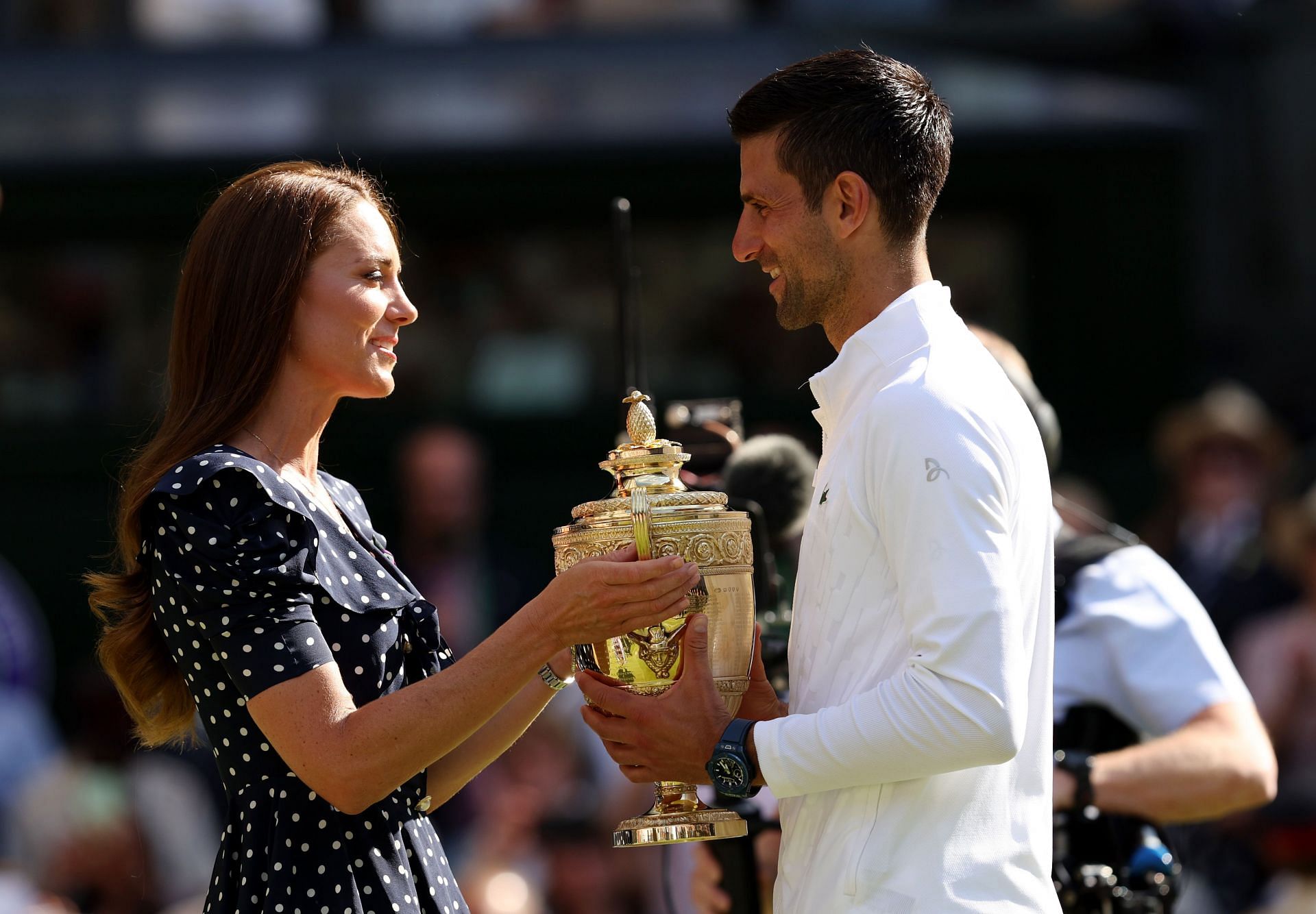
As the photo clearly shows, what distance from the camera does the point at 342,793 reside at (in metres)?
2.65

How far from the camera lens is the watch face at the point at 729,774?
2.65 meters

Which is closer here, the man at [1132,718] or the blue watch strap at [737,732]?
the blue watch strap at [737,732]

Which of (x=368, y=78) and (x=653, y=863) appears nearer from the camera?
(x=653, y=863)

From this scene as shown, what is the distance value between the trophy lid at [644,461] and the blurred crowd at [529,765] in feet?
10.8

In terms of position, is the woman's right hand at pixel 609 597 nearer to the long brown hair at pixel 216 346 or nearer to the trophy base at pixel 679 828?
the trophy base at pixel 679 828

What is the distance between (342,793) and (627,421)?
2.56 feet

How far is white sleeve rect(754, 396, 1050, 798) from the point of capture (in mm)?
2432

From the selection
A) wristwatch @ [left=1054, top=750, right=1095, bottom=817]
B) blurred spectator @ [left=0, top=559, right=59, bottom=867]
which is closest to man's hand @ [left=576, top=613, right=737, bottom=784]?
wristwatch @ [left=1054, top=750, right=1095, bottom=817]

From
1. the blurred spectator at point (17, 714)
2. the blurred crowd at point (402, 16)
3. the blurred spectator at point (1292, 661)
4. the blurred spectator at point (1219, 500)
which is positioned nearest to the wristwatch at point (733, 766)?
the blurred spectator at point (1292, 661)

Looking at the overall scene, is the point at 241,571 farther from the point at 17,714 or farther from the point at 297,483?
the point at 17,714

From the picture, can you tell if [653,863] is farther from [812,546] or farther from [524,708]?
[812,546]

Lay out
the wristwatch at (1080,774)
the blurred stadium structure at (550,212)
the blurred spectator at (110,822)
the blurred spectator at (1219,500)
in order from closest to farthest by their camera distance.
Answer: the wristwatch at (1080,774) → the blurred spectator at (110,822) → the blurred spectator at (1219,500) → the blurred stadium structure at (550,212)

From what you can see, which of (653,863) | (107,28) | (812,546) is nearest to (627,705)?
(812,546)

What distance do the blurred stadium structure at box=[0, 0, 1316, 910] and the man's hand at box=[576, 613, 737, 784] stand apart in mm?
5644
